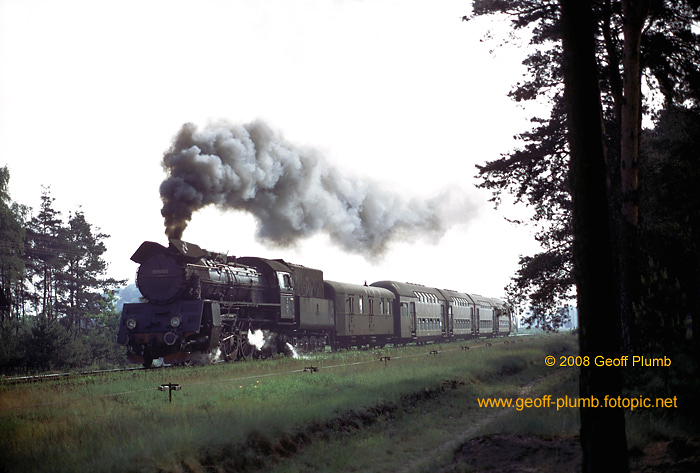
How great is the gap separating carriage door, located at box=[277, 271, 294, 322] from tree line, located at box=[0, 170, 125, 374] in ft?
39.7

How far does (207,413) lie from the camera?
11.2m

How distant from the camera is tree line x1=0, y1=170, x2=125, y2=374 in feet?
103

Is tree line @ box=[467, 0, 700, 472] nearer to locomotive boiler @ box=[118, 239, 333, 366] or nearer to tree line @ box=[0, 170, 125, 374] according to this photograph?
locomotive boiler @ box=[118, 239, 333, 366]

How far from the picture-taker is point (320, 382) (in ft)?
54.6

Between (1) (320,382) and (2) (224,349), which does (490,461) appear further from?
(2) (224,349)

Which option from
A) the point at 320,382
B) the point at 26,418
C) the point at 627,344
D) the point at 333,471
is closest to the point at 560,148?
the point at 627,344

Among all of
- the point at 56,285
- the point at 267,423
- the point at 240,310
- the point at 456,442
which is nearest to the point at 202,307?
the point at 240,310

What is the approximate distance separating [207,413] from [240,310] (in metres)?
14.0

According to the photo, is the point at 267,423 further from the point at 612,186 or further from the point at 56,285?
the point at 56,285

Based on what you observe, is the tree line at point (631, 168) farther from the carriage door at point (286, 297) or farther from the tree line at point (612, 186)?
the carriage door at point (286, 297)

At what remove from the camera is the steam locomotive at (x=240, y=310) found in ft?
71.6

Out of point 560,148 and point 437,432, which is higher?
point 560,148

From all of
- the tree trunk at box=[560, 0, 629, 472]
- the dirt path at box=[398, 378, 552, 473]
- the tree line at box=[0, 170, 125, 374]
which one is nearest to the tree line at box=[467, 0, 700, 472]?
the tree trunk at box=[560, 0, 629, 472]

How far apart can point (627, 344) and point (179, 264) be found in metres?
14.6
